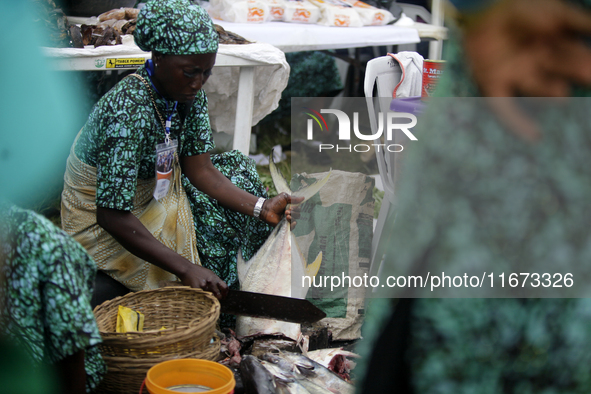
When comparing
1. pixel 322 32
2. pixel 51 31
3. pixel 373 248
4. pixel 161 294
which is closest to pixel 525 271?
pixel 161 294

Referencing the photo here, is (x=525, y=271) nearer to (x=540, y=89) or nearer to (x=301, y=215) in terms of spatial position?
(x=540, y=89)

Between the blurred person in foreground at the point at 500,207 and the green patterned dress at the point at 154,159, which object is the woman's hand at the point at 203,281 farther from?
the blurred person in foreground at the point at 500,207

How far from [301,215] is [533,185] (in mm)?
1784

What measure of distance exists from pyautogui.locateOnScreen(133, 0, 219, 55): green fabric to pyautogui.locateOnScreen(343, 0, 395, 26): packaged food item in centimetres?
317

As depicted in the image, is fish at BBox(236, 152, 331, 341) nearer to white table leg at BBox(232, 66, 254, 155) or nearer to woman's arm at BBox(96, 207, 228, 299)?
woman's arm at BBox(96, 207, 228, 299)

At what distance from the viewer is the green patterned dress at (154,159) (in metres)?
1.90

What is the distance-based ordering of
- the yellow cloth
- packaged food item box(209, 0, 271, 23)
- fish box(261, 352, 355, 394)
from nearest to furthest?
fish box(261, 352, 355, 394) < the yellow cloth < packaged food item box(209, 0, 271, 23)

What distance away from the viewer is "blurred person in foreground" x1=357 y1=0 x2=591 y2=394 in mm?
579

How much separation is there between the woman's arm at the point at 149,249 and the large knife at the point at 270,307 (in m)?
0.06

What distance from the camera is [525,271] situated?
603 millimetres

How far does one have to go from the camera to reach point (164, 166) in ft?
7.05

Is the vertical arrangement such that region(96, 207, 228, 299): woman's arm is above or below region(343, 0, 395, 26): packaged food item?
below

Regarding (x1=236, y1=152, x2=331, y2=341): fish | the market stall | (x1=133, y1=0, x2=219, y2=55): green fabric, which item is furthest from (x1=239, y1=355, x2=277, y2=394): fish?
the market stall

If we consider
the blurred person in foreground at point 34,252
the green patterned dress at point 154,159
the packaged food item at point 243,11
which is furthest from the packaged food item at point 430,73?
the packaged food item at point 243,11
